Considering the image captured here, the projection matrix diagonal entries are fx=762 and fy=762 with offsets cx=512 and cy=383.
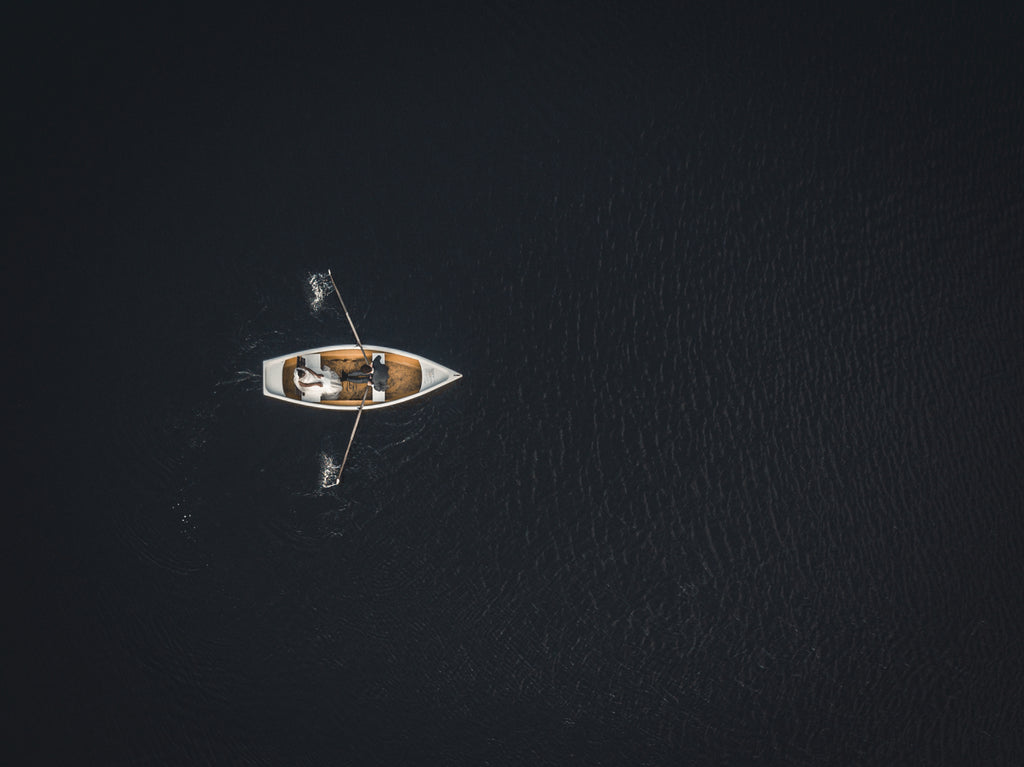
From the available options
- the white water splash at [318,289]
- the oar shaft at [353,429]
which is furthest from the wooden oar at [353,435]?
the white water splash at [318,289]

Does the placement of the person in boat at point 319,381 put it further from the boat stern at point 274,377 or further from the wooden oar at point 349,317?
the wooden oar at point 349,317

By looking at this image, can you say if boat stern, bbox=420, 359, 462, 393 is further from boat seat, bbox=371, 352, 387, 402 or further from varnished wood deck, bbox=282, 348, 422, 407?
boat seat, bbox=371, 352, 387, 402

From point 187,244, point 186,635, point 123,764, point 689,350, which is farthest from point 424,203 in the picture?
point 123,764

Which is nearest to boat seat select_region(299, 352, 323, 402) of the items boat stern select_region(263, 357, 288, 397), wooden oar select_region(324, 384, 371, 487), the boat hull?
the boat hull

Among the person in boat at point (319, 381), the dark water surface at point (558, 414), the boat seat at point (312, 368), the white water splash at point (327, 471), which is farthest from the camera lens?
the white water splash at point (327, 471)

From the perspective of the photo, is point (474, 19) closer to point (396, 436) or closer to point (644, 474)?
point (396, 436)

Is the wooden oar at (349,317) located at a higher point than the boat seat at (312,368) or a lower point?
higher

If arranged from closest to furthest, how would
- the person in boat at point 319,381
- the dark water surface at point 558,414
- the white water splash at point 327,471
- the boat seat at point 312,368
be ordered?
the person in boat at point 319,381
the boat seat at point 312,368
the dark water surface at point 558,414
the white water splash at point 327,471

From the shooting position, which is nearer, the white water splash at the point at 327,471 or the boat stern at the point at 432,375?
the boat stern at the point at 432,375
